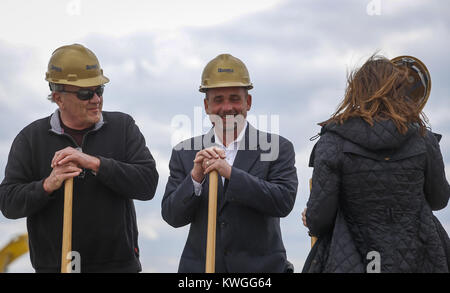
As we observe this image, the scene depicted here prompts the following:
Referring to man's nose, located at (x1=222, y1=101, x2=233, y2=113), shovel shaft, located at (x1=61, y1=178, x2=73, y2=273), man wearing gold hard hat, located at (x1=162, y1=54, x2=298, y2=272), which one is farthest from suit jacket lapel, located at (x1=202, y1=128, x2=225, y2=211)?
shovel shaft, located at (x1=61, y1=178, x2=73, y2=273)

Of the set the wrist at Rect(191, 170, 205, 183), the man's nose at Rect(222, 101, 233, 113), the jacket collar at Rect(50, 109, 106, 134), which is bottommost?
the wrist at Rect(191, 170, 205, 183)

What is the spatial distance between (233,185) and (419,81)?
1913 millimetres

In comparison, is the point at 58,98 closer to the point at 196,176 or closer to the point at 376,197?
the point at 196,176

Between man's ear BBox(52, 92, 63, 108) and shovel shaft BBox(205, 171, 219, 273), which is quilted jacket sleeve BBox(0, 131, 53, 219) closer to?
man's ear BBox(52, 92, 63, 108)

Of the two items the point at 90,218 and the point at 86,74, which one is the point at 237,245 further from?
the point at 86,74

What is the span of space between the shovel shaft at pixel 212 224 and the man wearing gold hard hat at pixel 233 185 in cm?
10

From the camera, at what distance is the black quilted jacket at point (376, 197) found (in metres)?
5.11

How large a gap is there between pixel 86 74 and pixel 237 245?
2.22 metres

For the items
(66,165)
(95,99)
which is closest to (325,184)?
(66,165)

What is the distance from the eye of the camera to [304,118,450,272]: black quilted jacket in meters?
5.11

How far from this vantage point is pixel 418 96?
587 centimetres

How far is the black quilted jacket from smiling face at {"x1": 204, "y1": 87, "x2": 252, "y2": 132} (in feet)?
3.98
